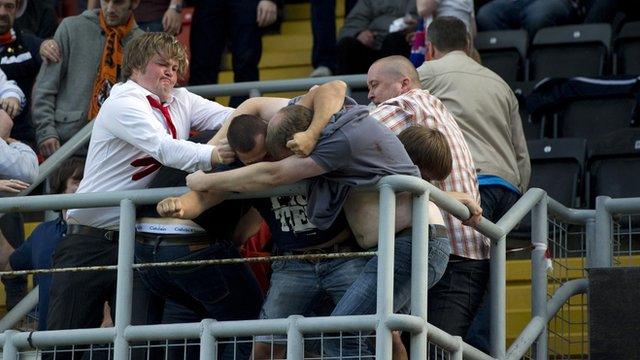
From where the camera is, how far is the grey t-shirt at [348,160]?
7.82 metres

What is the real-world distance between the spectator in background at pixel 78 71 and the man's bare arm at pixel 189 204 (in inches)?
143

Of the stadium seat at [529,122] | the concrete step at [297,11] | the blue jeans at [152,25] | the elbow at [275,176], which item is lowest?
the elbow at [275,176]

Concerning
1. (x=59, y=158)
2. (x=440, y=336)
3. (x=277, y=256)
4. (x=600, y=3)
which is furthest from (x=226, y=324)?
(x=600, y=3)

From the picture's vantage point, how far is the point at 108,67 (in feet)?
38.9

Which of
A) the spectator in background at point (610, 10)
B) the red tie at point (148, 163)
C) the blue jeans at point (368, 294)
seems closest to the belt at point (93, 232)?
the red tie at point (148, 163)

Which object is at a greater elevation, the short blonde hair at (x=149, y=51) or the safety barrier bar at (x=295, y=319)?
the short blonde hair at (x=149, y=51)

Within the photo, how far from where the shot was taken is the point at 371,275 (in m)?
7.79

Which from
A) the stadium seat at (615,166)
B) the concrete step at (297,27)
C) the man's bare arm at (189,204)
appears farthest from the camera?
the concrete step at (297,27)

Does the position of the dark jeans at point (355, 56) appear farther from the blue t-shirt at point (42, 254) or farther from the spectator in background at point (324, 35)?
the blue t-shirt at point (42, 254)

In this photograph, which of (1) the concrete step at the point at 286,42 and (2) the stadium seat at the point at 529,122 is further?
(1) the concrete step at the point at 286,42

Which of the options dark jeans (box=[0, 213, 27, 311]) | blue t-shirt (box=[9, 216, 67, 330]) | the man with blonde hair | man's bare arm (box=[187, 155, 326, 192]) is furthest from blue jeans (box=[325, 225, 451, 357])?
dark jeans (box=[0, 213, 27, 311])

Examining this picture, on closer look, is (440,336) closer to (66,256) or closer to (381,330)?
(381,330)

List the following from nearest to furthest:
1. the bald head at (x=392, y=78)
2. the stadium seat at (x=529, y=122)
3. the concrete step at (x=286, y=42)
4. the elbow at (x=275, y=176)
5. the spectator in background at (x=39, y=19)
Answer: the elbow at (x=275, y=176) < the bald head at (x=392, y=78) < the stadium seat at (x=529, y=122) < the spectator in background at (x=39, y=19) < the concrete step at (x=286, y=42)

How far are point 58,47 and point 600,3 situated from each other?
12.9 feet
